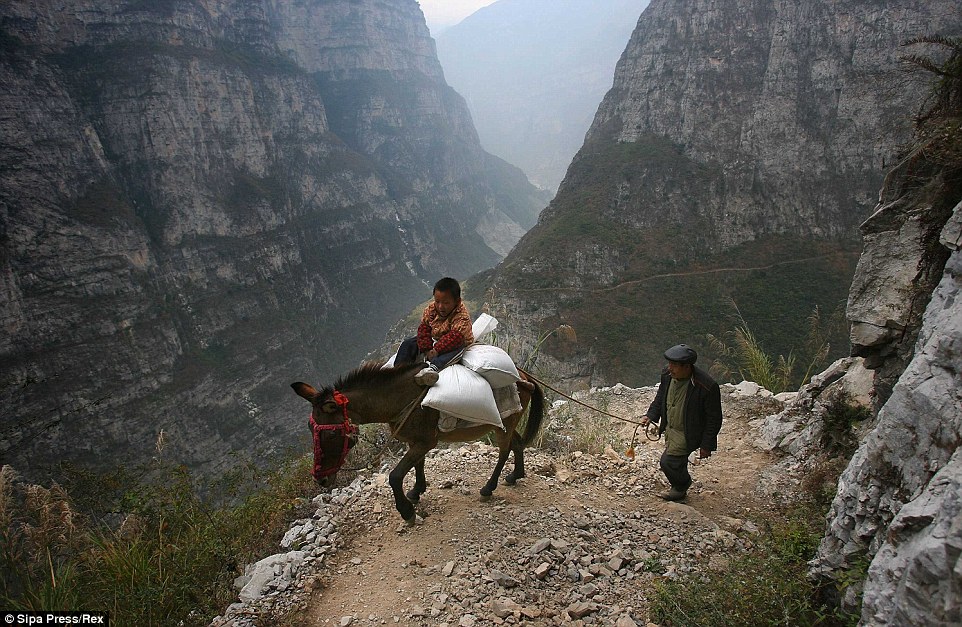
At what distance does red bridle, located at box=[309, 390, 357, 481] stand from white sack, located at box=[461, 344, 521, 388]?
1.26m

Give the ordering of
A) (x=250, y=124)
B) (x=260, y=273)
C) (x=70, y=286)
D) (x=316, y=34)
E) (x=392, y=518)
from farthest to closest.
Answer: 1. (x=316, y=34)
2. (x=250, y=124)
3. (x=260, y=273)
4. (x=70, y=286)
5. (x=392, y=518)

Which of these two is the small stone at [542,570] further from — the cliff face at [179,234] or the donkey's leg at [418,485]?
the cliff face at [179,234]

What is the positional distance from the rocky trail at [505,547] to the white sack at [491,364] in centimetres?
143

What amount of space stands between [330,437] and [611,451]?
422cm

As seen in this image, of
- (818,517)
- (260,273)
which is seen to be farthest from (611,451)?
(260,273)

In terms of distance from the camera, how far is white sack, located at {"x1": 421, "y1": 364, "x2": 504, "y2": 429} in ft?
15.2

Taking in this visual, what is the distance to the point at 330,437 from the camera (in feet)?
14.5

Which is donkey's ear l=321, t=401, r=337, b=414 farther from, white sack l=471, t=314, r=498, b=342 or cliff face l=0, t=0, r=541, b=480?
cliff face l=0, t=0, r=541, b=480

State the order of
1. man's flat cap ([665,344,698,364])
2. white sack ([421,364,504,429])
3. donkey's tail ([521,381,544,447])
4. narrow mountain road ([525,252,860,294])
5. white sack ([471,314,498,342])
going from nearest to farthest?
white sack ([421,364,504,429]) → man's flat cap ([665,344,698,364]) → white sack ([471,314,498,342]) → donkey's tail ([521,381,544,447]) → narrow mountain road ([525,252,860,294])

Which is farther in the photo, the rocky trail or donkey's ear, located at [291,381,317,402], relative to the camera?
donkey's ear, located at [291,381,317,402]

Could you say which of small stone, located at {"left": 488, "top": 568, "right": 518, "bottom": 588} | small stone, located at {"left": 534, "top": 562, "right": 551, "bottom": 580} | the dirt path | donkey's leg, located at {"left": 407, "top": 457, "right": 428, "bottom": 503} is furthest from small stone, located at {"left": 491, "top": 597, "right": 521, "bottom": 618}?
donkey's leg, located at {"left": 407, "top": 457, "right": 428, "bottom": 503}

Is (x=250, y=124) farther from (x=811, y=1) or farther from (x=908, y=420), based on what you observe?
(x=908, y=420)

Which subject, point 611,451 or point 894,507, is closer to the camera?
point 894,507

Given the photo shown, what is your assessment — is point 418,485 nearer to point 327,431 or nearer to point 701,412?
point 327,431
